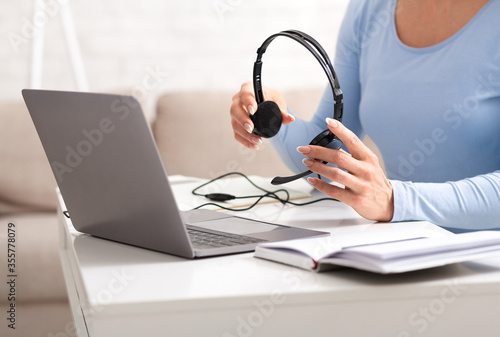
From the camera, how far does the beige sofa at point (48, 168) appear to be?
1826 millimetres

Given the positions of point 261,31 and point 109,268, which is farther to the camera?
point 261,31

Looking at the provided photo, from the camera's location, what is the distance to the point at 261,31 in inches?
105

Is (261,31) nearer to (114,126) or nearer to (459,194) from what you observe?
(459,194)

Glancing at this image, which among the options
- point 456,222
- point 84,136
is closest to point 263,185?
point 456,222

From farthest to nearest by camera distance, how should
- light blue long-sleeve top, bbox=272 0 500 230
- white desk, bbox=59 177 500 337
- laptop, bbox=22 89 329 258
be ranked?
1. light blue long-sleeve top, bbox=272 0 500 230
2. laptop, bbox=22 89 329 258
3. white desk, bbox=59 177 500 337

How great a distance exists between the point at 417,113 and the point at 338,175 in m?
0.43

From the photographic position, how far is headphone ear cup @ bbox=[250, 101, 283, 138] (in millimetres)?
1067

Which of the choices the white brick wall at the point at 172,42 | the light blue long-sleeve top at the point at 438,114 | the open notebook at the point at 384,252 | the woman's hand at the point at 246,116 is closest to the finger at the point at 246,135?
the woman's hand at the point at 246,116

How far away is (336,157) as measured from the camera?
88 centimetres

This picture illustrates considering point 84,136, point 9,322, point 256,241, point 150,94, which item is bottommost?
point 9,322

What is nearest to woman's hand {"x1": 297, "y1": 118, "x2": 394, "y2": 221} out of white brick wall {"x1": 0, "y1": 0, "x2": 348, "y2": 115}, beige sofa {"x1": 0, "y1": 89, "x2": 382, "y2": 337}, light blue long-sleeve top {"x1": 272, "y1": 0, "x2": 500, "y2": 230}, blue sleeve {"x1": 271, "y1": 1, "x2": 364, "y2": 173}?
light blue long-sleeve top {"x1": 272, "y1": 0, "x2": 500, "y2": 230}

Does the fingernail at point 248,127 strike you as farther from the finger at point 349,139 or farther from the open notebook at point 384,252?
the open notebook at point 384,252

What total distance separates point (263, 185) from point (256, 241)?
1.60 feet

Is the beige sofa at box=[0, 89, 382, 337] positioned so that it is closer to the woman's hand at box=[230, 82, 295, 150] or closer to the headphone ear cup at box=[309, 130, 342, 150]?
the woman's hand at box=[230, 82, 295, 150]
